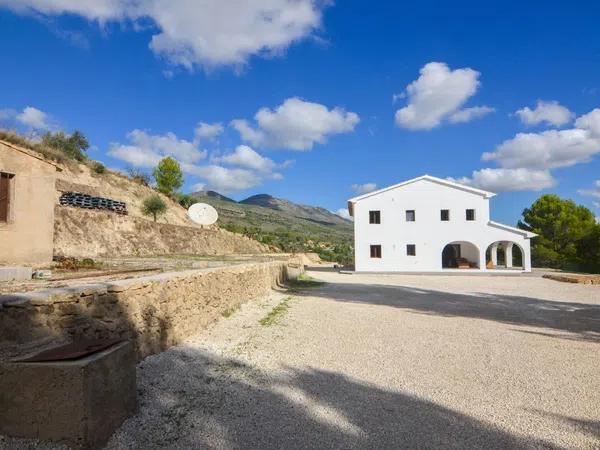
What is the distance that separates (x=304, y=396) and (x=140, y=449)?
1.83m

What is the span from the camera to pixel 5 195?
33.7ft

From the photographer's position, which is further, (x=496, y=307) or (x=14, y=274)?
(x=496, y=307)

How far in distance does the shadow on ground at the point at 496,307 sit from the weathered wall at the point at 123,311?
5.90m

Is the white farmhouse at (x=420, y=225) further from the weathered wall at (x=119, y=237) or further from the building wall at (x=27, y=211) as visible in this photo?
the building wall at (x=27, y=211)

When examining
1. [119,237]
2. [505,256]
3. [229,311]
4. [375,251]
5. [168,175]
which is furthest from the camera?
[168,175]

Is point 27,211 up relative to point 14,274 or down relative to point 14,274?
up

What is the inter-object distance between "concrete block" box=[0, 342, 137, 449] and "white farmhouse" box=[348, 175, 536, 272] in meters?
27.3

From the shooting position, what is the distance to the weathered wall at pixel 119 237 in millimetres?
23031

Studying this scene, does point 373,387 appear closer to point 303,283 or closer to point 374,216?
point 303,283

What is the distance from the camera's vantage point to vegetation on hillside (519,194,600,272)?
108 ft

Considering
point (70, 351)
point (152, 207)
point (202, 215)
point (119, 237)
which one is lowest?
point (70, 351)

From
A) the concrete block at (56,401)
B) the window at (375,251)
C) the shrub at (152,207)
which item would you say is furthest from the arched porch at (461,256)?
the concrete block at (56,401)

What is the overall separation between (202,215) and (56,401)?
32.8 meters

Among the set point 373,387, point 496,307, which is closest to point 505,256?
point 496,307
